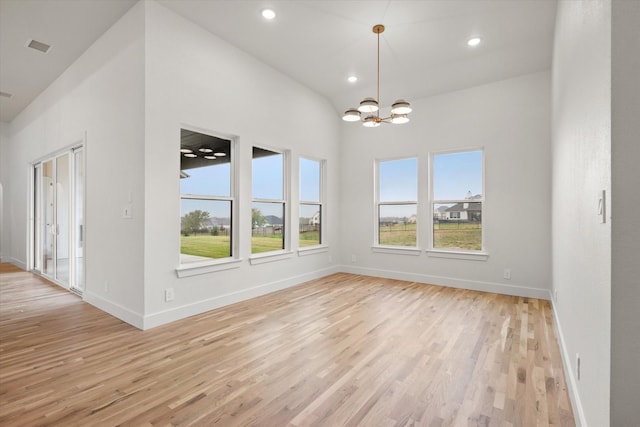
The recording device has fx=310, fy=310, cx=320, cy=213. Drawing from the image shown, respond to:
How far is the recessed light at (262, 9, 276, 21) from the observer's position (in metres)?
3.52

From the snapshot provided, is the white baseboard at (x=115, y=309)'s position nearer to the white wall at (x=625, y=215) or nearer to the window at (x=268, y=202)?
the window at (x=268, y=202)

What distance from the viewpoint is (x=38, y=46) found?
14.1 feet

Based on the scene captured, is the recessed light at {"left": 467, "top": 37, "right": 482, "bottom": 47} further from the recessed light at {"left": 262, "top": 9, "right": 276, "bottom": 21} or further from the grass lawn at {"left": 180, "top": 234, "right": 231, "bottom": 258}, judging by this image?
the grass lawn at {"left": 180, "top": 234, "right": 231, "bottom": 258}

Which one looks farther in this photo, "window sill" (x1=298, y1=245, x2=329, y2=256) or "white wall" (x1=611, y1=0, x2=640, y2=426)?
"window sill" (x1=298, y1=245, x2=329, y2=256)

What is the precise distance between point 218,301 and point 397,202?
11.9 ft

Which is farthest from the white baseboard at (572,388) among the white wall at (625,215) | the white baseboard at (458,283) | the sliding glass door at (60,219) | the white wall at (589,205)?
the sliding glass door at (60,219)

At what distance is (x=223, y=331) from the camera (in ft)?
10.6

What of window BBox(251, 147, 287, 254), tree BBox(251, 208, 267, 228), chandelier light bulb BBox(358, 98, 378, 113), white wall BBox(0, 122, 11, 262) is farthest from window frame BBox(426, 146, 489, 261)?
white wall BBox(0, 122, 11, 262)

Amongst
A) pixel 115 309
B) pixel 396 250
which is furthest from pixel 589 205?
pixel 115 309

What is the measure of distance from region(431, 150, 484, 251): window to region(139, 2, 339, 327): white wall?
2475 millimetres

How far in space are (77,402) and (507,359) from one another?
3238mm

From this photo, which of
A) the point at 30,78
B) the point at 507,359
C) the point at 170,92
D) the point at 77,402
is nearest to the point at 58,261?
the point at 30,78

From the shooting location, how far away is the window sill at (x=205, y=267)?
3.62 metres

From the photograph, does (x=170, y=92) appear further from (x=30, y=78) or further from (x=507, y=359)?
(x=507, y=359)
